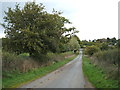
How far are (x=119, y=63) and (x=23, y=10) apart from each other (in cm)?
1601

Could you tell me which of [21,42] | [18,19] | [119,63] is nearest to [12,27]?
[18,19]

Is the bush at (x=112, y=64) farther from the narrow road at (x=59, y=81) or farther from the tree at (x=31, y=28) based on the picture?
the tree at (x=31, y=28)

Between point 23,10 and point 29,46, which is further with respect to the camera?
point 23,10

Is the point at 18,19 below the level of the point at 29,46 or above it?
above

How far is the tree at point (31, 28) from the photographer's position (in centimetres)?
2275

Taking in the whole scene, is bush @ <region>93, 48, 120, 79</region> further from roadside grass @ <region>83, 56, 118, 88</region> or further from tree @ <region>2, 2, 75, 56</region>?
tree @ <region>2, 2, 75, 56</region>

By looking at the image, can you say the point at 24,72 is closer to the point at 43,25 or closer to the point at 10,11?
the point at 43,25

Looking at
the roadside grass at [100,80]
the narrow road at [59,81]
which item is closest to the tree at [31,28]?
the narrow road at [59,81]

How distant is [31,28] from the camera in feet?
77.3

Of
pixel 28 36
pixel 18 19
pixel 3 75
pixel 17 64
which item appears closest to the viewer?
pixel 3 75

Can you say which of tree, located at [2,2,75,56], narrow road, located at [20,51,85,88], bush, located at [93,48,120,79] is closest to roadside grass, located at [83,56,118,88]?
bush, located at [93,48,120,79]

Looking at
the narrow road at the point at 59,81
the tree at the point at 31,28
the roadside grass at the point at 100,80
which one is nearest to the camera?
the roadside grass at the point at 100,80

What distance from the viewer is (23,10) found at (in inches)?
963

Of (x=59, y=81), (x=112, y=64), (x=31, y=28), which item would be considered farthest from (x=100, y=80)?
(x=31, y=28)
